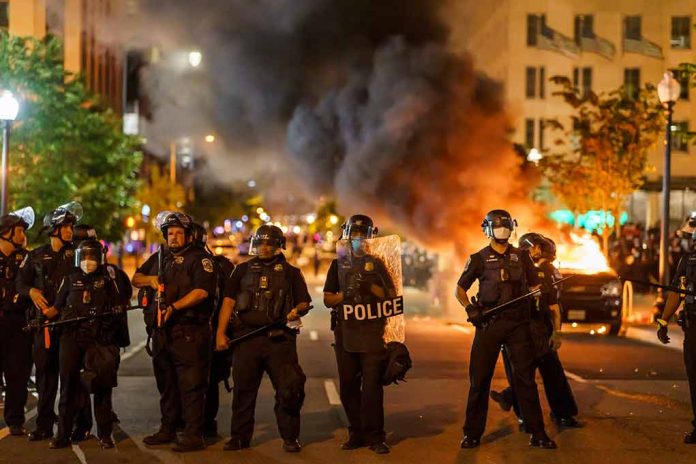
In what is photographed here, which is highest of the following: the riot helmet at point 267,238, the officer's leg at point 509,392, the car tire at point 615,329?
the riot helmet at point 267,238

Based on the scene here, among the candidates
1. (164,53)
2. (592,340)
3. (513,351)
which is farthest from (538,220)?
(513,351)

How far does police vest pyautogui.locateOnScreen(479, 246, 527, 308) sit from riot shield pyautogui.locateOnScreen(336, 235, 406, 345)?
2.12 feet

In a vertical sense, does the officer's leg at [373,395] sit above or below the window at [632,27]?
below

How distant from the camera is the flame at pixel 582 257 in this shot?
17422 mm

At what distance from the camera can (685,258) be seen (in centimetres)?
774

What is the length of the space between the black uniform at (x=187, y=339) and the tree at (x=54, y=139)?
17606mm

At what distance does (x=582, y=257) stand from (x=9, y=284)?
497 inches

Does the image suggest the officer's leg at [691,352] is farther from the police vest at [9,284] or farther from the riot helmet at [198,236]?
the police vest at [9,284]

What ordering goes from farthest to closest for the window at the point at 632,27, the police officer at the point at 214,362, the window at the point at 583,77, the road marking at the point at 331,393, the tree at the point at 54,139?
the window at the point at 583,77, the window at the point at 632,27, the tree at the point at 54,139, the road marking at the point at 331,393, the police officer at the point at 214,362

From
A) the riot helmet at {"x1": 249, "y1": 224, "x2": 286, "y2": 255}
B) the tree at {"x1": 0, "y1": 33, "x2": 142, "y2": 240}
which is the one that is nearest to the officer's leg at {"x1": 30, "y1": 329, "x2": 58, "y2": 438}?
the riot helmet at {"x1": 249, "y1": 224, "x2": 286, "y2": 255}

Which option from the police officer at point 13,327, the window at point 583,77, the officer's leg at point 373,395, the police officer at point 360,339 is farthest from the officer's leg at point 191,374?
the window at point 583,77

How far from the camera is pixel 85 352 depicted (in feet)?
24.4

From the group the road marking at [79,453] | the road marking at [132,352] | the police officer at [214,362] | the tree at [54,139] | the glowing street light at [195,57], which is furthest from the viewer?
the tree at [54,139]

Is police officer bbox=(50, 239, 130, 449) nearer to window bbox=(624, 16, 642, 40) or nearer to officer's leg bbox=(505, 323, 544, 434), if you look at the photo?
officer's leg bbox=(505, 323, 544, 434)
